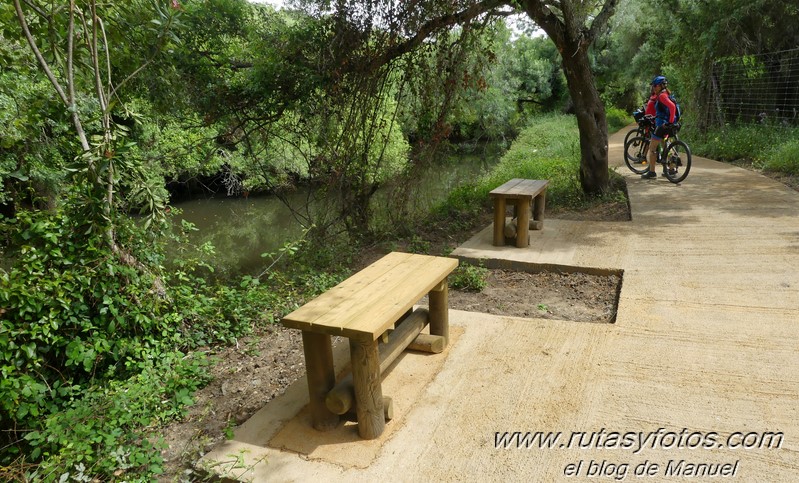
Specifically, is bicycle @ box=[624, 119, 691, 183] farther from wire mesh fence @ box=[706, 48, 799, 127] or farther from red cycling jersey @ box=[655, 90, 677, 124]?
wire mesh fence @ box=[706, 48, 799, 127]

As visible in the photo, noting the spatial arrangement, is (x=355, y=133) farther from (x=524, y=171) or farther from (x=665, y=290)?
(x=524, y=171)

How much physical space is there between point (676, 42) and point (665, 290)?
38.5ft

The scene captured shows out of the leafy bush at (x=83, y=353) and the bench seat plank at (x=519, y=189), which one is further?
the bench seat plank at (x=519, y=189)

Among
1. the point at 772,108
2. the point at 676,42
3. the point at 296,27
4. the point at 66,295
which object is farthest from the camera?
the point at 676,42

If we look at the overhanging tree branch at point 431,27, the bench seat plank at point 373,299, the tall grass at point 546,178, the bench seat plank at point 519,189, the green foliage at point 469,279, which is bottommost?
the green foliage at point 469,279

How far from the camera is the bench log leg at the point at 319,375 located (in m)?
2.78

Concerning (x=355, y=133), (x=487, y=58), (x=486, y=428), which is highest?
(x=487, y=58)

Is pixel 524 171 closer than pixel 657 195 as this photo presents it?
No

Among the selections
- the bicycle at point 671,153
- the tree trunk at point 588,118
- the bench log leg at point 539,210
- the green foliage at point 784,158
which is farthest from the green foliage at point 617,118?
the bench log leg at point 539,210

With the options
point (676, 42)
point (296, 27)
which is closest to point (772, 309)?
point (296, 27)

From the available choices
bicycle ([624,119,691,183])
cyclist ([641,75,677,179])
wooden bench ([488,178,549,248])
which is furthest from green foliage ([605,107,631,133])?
wooden bench ([488,178,549,248])

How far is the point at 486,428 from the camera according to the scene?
2.80 meters

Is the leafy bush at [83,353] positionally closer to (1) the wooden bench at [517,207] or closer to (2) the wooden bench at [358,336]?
(2) the wooden bench at [358,336]

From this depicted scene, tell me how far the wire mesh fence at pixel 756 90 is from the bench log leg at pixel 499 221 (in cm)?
897
